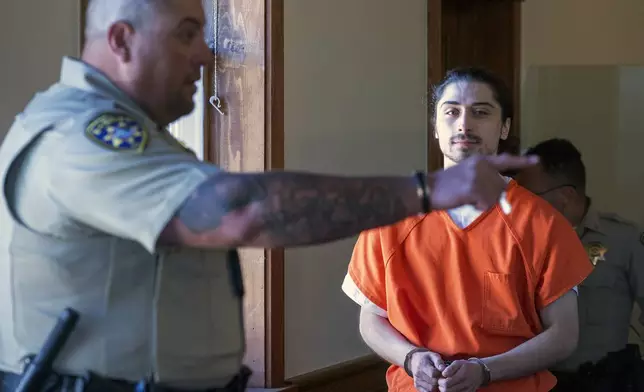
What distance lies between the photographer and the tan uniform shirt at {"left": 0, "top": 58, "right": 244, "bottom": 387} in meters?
0.89

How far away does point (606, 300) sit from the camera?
8.46 ft

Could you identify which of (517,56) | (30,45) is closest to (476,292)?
(30,45)

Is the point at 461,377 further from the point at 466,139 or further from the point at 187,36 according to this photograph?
the point at 187,36

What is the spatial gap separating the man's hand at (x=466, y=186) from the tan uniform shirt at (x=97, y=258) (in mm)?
261

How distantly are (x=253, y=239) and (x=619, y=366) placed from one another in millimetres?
1957

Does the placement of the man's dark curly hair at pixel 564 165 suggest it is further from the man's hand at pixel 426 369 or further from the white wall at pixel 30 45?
the white wall at pixel 30 45

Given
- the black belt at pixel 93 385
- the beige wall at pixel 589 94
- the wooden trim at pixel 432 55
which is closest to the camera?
the black belt at pixel 93 385

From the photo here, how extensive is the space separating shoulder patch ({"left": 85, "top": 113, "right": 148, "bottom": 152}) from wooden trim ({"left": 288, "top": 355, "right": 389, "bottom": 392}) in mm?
1657

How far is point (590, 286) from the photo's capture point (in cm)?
257

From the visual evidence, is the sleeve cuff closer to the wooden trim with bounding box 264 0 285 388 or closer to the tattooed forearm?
the wooden trim with bounding box 264 0 285 388

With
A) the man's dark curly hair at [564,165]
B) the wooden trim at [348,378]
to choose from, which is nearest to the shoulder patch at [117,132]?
the wooden trim at [348,378]

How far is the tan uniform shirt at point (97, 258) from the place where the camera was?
0.89 m

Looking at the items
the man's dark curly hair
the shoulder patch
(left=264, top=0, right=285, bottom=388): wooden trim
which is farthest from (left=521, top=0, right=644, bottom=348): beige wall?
the shoulder patch

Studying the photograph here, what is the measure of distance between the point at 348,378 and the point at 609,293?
91 centimetres
